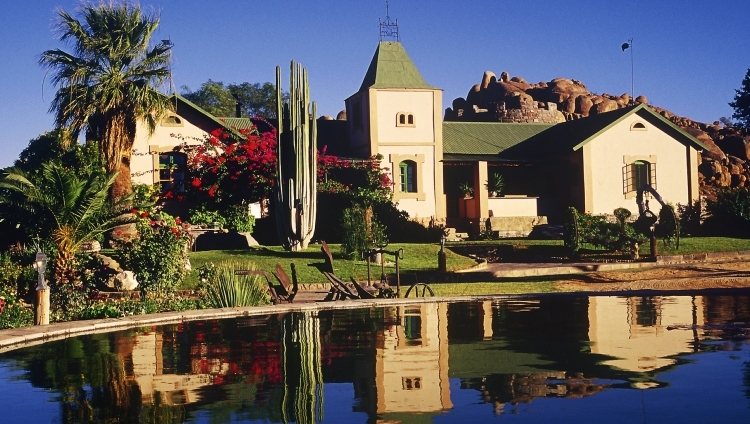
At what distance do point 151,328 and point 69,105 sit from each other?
1436 centimetres

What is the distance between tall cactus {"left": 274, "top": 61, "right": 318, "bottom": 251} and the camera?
27.8m

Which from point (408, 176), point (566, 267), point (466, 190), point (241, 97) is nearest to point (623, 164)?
point (466, 190)

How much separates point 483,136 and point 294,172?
15072 mm

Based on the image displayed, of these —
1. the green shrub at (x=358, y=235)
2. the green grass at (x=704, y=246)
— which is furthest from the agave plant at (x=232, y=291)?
the green grass at (x=704, y=246)

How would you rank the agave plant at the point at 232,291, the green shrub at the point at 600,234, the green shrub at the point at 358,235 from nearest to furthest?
Result: the agave plant at the point at 232,291, the green shrub at the point at 358,235, the green shrub at the point at 600,234

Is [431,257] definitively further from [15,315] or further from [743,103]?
[743,103]

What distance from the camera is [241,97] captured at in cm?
8000

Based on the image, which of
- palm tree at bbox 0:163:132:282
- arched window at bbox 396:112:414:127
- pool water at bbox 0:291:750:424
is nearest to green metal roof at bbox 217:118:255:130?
arched window at bbox 396:112:414:127

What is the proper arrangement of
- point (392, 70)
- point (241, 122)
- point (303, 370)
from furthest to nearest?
point (241, 122) < point (392, 70) < point (303, 370)

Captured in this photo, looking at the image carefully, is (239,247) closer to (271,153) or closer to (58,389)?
(271,153)

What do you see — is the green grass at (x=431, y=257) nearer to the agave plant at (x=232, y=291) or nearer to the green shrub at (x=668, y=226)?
the green shrub at (x=668, y=226)

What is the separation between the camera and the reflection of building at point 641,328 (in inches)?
388

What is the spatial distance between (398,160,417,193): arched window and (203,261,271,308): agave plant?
1938cm

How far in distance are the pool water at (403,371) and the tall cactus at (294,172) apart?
1302 centimetres
